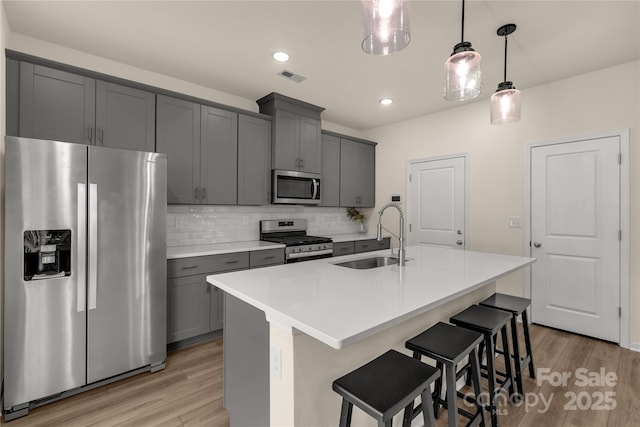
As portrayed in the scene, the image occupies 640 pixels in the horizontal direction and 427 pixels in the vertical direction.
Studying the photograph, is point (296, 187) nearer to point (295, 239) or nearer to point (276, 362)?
point (295, 239)

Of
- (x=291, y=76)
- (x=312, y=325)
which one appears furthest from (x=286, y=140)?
(x=312, y=325)

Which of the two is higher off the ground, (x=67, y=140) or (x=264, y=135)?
(x=264, y=135)

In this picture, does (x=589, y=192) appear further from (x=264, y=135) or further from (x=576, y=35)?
(x=264, y=135)

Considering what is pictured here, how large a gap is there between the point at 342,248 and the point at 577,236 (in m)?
2.59

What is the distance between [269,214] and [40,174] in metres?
2.42

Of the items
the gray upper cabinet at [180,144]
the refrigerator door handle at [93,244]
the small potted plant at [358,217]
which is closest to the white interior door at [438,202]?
the small potted plant at [358,217]

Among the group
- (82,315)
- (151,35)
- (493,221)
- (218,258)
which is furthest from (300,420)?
(493,221)

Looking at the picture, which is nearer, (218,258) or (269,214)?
(218,258)

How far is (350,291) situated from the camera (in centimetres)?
145

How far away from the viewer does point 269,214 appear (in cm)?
409

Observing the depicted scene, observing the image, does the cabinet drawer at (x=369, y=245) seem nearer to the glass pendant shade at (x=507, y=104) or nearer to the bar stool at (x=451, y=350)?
the glass pendant shade at (x=507, y=104)

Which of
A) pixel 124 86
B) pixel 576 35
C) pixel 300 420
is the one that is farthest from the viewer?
pixel 124 86

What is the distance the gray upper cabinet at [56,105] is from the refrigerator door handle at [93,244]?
0.70m

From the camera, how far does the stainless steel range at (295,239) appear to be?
11.8ft
